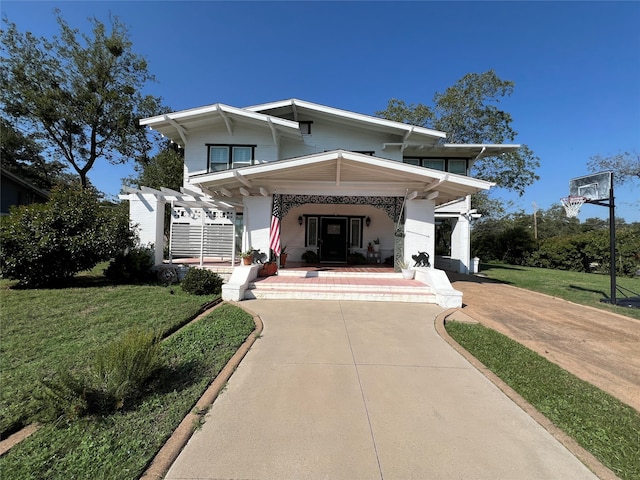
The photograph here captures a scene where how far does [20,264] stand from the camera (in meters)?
7.05

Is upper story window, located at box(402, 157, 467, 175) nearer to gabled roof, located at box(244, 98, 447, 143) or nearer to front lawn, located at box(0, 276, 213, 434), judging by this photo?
gabled roof, located at box(244, 98, 447, 143)

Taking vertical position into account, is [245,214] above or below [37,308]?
above

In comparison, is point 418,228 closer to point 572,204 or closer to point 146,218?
point 572,204

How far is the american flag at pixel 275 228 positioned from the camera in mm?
9016

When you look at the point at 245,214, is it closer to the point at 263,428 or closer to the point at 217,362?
the point at 217,362

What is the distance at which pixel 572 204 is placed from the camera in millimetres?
9180

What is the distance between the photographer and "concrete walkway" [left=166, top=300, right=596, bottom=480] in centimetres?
203

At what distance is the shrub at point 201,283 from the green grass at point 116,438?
161 inches

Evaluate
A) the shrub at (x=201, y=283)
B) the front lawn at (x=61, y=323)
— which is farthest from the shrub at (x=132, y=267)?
the shrub at (x=201, y=283)

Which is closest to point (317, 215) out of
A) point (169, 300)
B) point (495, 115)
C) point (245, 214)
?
point (245, 214)

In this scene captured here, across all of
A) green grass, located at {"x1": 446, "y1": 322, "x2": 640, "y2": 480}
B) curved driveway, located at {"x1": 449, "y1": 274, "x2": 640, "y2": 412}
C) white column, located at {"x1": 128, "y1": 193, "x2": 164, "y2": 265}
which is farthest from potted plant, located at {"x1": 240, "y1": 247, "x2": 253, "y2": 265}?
green grass, located at {"x1": 446, "y1": 322, "x2": 640, "y2": 480}

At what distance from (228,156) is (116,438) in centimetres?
1116

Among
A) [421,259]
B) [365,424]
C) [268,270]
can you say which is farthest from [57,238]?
[421,259]

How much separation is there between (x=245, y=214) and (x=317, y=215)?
5.08m
